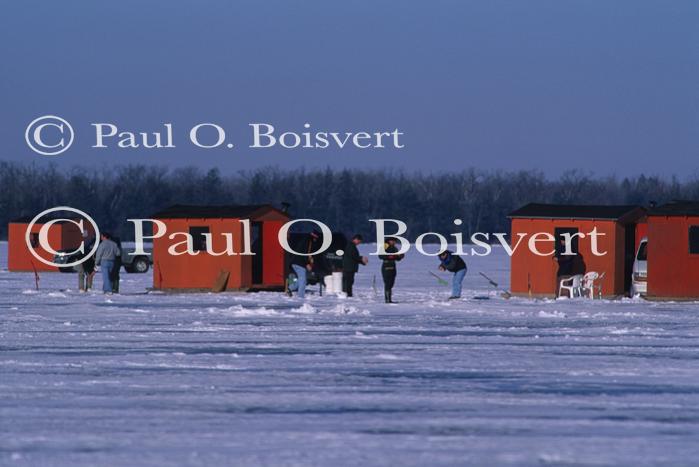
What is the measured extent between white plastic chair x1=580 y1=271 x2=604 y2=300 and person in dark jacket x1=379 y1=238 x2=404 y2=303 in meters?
4.85

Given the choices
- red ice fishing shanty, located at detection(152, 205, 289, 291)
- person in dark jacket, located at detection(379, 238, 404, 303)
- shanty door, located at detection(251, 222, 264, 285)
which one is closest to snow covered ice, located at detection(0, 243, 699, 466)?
person in dark jacket, located at detection(379, 238, 404, 303)

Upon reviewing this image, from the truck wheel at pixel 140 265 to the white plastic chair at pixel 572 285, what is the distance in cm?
2170

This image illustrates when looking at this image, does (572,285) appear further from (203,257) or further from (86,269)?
(86,269)

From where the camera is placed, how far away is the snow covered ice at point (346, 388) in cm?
977

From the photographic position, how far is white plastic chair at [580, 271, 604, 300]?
3150 centimetres

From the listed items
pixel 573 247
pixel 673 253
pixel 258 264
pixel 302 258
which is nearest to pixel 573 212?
pixel 573 247

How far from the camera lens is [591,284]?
3155 cm

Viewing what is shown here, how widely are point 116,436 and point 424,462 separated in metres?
2.50

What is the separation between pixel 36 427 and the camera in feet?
35.3

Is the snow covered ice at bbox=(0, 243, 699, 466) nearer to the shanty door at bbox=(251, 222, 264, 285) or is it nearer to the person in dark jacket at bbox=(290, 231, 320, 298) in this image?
the person in dark jacket at bbox=(290, 231, 320, 298)

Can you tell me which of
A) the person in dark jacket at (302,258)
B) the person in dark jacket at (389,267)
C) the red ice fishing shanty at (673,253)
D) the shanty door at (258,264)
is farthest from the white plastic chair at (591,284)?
the shanty door at (258,264)

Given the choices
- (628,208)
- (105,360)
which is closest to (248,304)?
(628,208)

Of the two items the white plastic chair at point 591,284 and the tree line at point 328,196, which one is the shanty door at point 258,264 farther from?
the tree line at point 328,196

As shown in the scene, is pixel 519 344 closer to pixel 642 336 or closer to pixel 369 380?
pixel 642 336
